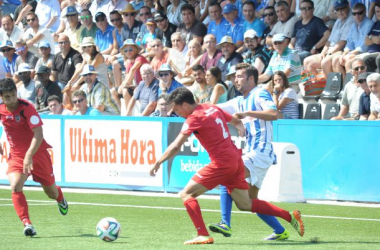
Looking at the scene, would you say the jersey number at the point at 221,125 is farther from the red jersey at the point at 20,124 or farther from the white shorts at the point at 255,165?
the red jersey at the point at 20,124

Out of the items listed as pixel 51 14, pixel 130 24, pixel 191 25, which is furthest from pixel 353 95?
pixel 51 14

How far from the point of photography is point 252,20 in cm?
1848

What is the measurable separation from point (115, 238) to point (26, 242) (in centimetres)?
104

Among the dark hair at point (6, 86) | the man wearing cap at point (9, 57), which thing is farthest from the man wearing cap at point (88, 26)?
the dark hair at point (6, 86)

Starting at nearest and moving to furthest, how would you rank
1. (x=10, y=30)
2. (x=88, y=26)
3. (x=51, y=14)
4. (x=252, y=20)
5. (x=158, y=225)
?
(x=158, y=225)
(x=252, y=20)
(x=88, y=26)
(x=10, y=30)
(x=51, y=14)

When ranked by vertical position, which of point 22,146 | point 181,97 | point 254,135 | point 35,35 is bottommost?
point 22,146

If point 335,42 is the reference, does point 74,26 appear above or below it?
above

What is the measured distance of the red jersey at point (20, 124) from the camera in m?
10.1

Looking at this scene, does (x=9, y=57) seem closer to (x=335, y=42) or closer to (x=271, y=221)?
(x=335, y=42)

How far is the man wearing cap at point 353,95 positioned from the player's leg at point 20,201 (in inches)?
272

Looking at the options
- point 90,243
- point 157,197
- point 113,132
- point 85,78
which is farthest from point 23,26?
point 90,243

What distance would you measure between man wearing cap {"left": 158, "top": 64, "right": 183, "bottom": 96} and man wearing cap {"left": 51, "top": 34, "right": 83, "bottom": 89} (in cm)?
357

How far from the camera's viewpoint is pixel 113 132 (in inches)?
655

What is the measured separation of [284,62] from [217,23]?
3.40 m
